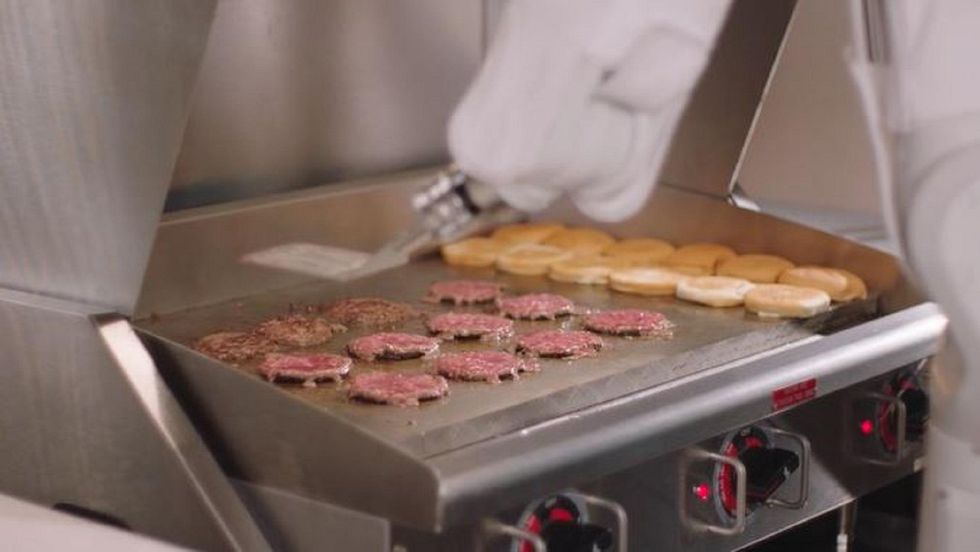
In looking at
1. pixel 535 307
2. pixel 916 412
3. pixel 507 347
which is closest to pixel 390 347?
pixel 507 347

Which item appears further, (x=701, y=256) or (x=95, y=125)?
(x=701, y=256)

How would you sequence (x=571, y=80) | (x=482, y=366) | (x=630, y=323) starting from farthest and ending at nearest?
1. (x=630, y=323)
2. (x=482, y=366)
3. (x=571, y=80)

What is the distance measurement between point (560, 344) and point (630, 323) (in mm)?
148

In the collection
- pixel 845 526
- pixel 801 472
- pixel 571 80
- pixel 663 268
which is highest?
pixel 571 80

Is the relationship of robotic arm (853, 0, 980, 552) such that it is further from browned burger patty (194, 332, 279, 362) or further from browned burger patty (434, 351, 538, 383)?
browned burger patty (194, 332, 279, 362)

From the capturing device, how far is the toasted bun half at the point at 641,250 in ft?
8.63

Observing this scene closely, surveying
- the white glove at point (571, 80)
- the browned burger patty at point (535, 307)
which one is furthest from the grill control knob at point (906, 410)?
the white glove at point (571, 80)

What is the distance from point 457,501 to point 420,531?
82 mm

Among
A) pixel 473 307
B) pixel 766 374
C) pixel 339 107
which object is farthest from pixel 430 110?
pixel 766 374

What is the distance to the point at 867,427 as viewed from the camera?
2.31 metres

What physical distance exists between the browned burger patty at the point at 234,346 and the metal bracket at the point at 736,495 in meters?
0.53

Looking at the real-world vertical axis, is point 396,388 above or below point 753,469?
above

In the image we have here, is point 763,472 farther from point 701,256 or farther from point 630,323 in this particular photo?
point 701,256

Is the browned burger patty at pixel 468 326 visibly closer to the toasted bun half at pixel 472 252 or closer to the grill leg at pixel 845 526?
the toasted bun half at pixel 472 252
